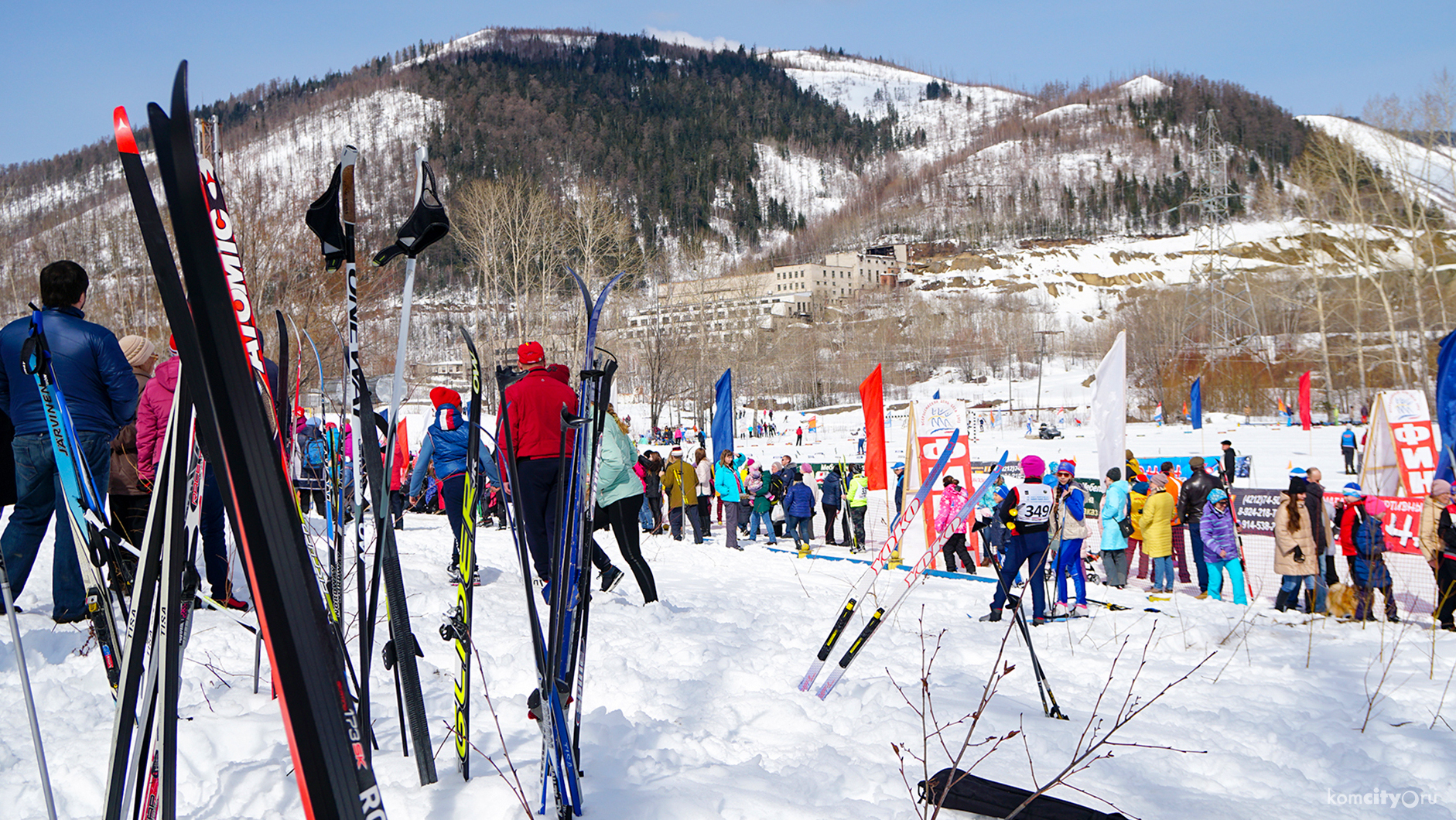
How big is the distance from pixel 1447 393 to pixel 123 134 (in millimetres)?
10851

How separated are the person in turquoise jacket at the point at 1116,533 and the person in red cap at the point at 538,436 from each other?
6.55 meters

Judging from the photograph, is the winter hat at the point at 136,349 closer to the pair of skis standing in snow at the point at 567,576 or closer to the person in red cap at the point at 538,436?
the person in red cap at the point at 538,436

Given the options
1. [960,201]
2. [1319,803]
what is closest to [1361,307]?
[1319,803]

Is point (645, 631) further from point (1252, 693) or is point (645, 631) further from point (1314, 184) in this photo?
point (1314, 184)

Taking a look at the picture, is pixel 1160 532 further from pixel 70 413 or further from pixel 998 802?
pixel 70 413

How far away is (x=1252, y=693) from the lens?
15.1 feet

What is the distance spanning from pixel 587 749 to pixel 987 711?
197 cm

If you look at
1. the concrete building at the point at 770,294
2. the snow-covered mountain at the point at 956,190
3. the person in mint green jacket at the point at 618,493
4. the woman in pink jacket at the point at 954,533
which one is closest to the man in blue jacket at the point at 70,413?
the person in mint green jacket at the point at 618,493

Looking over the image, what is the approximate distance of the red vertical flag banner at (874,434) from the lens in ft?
38.8

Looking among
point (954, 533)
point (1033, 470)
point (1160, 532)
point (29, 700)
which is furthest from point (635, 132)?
point (29, 700)

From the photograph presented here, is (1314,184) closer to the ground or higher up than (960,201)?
closer to the ground

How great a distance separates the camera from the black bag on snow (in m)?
2.46

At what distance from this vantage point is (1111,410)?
34.9ft

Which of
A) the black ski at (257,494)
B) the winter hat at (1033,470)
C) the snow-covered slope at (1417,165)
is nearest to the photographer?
the black ski at (257,494)
